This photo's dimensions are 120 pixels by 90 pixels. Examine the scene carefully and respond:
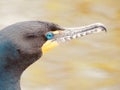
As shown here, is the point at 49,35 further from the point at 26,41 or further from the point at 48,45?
Result: the point at 26,41

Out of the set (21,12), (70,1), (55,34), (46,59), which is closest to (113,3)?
(70,1)

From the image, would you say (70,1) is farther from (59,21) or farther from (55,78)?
(55,78)

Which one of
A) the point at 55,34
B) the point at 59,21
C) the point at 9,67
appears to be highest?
the point at 59,21

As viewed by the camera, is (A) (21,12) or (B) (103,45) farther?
(A) (21,12)

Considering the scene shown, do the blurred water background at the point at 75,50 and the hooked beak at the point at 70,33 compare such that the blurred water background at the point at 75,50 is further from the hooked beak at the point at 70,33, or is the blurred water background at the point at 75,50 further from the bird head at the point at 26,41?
the bird head at the point at 26,41

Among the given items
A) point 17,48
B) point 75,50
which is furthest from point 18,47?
point 75,50

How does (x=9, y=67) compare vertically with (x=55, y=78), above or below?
below

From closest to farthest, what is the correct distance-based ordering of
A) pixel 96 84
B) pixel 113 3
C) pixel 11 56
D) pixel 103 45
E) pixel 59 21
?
pixel 11 56 < pixel 96 84 < pixel 103 45 < pixel 59 21 < pixel 113 3
